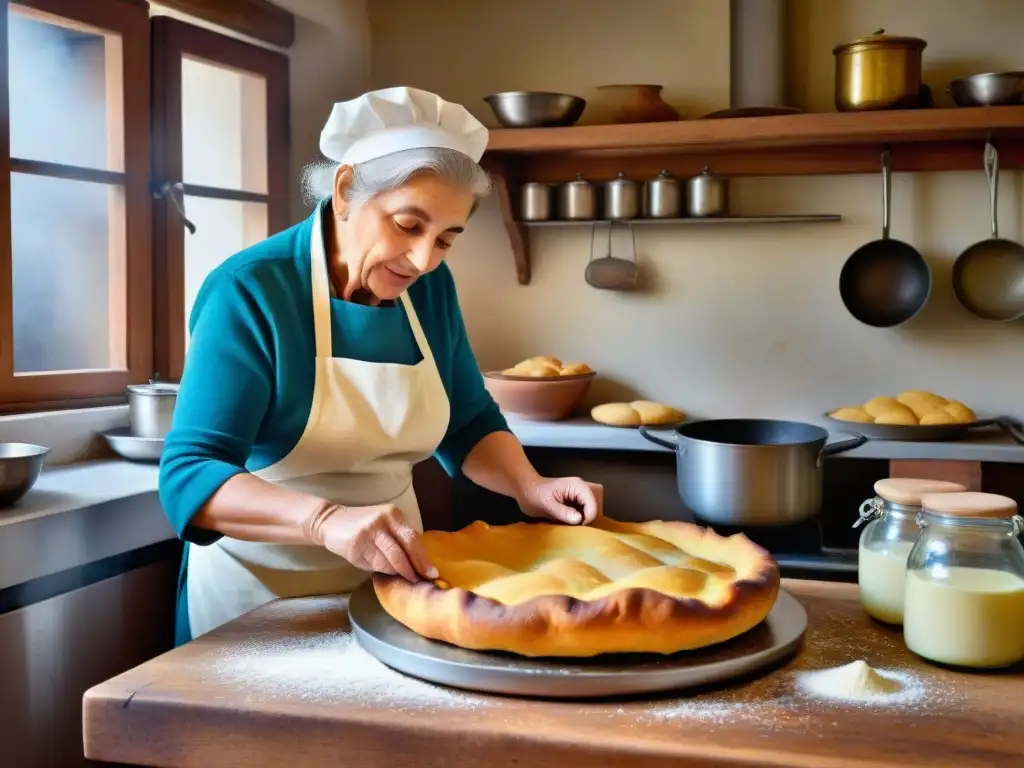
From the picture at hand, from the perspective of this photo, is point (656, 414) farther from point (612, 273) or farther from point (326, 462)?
point (326, 462)

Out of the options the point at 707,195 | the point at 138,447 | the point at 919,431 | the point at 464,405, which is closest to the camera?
the point at 464,405

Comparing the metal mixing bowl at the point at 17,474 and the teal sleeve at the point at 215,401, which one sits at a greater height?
the teal sleeve at the point at 215,401

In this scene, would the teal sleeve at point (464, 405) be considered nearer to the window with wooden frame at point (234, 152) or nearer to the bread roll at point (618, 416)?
the bread roll at point (618, 416)

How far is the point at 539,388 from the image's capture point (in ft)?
8.82

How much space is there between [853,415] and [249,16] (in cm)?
178

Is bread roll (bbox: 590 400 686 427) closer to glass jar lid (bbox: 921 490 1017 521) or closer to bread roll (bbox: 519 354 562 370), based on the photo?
bread roll (bbox: 519 354 562 370)

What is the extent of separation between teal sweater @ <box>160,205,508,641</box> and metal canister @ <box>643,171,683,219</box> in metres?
1.23

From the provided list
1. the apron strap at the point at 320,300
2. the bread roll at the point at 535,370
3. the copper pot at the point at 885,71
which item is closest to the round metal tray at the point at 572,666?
the apron strap at the point at 320,300

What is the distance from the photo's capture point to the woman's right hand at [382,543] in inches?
44.1

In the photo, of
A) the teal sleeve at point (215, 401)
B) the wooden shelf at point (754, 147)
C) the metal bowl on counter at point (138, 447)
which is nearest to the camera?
the teal sleeve at point (215, 401)

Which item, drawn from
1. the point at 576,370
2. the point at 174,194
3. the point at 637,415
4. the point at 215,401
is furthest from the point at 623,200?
the point at 215,401

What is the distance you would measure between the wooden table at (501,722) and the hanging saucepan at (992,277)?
183 centimetres

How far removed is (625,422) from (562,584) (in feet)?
5.18

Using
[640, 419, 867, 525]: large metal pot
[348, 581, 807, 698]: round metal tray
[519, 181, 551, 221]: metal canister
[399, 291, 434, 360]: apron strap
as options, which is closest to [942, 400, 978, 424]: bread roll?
[640, 419, 867, 525]: large metal pot
